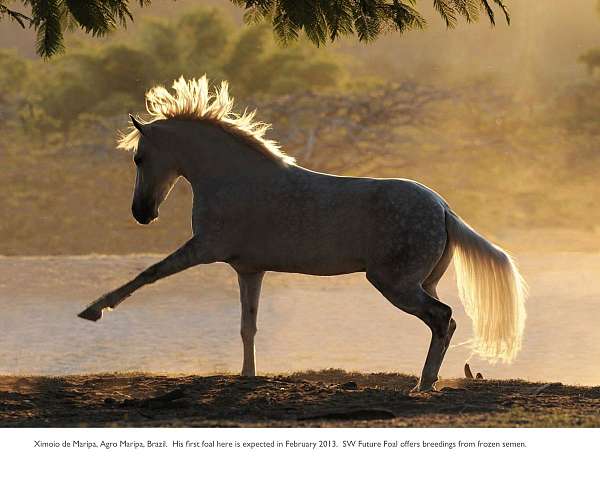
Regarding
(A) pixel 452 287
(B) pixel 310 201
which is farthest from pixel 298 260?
(A) pixel 452 287

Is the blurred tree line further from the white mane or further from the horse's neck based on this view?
the horse's neck

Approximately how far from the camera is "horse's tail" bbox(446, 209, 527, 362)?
8492 millimetres

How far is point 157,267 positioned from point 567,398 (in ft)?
11.0

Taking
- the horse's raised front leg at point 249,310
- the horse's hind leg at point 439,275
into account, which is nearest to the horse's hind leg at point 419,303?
the horse's hind leg at point 439,275

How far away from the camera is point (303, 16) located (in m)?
9.45

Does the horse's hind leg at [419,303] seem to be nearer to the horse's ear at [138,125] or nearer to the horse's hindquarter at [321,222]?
the horse's hindquarter at [321,222]

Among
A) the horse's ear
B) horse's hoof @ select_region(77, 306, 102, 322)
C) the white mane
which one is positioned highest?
the white mane

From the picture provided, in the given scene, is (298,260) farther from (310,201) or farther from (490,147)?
(490,147)

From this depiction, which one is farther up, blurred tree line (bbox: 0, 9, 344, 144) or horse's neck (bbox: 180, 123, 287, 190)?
blurred tree line (bbox: 0, 9, 344, 144)

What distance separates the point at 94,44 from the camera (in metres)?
57.1

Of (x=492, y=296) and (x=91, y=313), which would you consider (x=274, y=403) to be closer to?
(x=91, y=313)

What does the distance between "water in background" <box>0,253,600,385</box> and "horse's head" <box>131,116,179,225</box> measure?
2170 millimetres

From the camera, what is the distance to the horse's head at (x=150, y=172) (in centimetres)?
881

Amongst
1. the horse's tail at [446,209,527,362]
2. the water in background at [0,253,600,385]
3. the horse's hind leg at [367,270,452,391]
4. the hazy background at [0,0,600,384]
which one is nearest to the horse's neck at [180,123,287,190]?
the horse's hind leg at [367,270,452,391]
